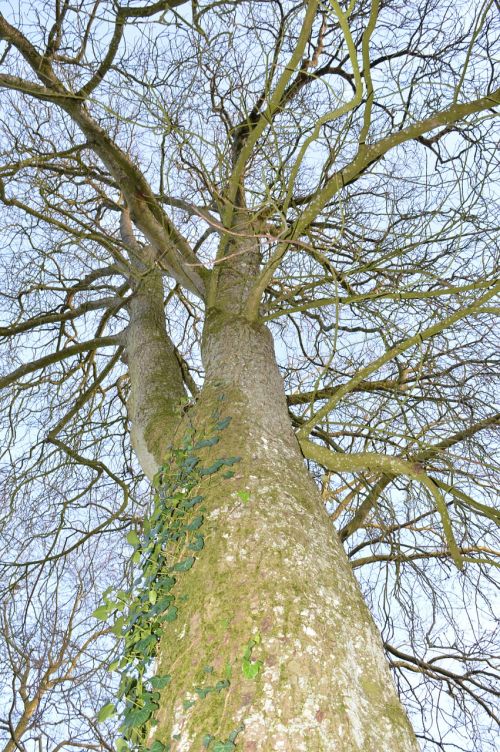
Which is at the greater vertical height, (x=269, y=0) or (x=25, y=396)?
(x=269, y=0)

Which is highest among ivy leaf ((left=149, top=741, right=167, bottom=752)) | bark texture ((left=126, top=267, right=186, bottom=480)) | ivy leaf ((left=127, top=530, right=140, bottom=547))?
bark texture ((left=126, top=267, right=186, bottom=480))

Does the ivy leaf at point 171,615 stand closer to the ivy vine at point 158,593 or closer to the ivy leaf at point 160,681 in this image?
the ivy vine at point 158,593

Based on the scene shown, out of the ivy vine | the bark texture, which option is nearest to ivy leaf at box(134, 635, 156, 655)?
the ivy vine

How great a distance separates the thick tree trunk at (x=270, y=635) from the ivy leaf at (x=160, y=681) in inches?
0.5

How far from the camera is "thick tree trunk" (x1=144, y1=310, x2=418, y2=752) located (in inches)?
43.8

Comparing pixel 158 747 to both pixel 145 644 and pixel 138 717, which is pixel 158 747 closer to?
pixel 138 717

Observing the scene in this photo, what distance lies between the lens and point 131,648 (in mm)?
1603

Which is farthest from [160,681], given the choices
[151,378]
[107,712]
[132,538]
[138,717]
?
[151,378]

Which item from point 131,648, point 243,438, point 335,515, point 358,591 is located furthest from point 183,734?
point 335,515

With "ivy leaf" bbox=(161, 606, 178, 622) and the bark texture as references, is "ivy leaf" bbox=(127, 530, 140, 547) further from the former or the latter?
the bark texture

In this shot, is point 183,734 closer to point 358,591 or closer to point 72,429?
point 358,591

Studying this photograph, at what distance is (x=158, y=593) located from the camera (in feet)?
5.14

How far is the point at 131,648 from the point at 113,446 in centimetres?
306

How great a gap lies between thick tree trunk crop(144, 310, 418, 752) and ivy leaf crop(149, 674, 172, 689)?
0.04ft
